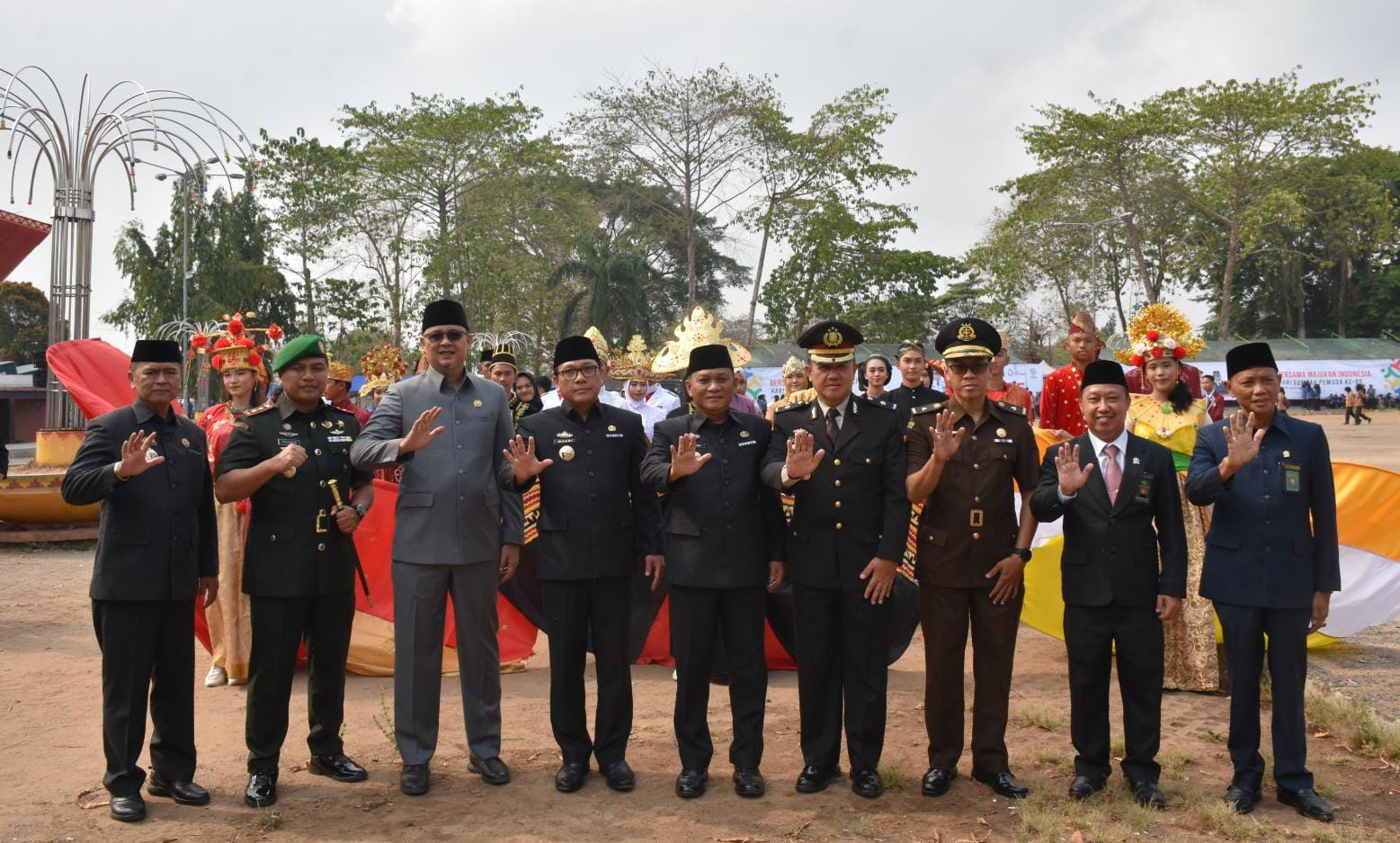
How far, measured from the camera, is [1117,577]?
476 centimetres

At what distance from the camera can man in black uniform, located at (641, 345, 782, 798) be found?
495 centimetres

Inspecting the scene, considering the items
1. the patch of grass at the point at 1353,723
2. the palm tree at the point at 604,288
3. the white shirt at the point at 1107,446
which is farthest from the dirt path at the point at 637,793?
the palm tree at the point at 604,288

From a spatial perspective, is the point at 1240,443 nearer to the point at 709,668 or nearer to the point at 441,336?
the point at 709,668

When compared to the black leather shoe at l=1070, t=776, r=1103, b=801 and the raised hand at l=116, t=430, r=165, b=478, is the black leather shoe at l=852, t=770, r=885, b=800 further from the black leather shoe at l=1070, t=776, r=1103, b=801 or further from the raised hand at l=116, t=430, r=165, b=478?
the raised hand at l=116, t=430, r=165, b=478

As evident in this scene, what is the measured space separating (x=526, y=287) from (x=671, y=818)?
3018 centimetres

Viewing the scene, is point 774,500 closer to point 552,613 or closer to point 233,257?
point 552,613

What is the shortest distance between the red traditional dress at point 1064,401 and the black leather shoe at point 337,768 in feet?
16.6

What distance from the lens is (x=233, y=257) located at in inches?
1296

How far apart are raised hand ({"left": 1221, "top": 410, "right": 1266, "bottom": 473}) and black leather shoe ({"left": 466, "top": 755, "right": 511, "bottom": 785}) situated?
3.51 metres

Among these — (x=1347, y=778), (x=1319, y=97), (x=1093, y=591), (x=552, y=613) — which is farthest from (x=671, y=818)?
(x=1319, y=97)

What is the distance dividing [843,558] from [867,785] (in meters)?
1.02

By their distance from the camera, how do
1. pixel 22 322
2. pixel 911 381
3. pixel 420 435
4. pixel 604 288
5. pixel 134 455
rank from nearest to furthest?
1. pixel 134 455
2. pixel 420 435
3. pixel 911 381
4. pixel 604 288
5. pixel 22 322

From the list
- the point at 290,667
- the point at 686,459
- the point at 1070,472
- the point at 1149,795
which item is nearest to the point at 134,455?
the point at 290,667

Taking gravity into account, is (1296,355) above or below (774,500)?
above
